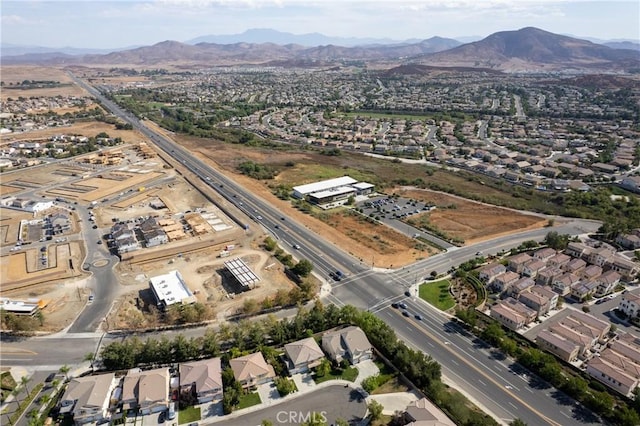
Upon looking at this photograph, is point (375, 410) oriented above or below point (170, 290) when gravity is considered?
below

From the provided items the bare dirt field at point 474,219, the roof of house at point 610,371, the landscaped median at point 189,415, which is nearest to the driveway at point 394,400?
the landscaped median at point 189,415

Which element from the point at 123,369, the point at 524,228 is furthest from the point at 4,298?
the point at 524,228

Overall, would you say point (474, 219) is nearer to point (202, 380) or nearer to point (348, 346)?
point (348, 346)

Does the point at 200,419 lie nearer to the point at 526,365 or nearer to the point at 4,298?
the point at 526,365

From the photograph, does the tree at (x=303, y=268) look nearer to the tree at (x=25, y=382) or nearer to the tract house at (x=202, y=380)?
the tract house at (x=202, y=380)

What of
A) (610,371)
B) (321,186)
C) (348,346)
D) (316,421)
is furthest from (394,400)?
(321,186)

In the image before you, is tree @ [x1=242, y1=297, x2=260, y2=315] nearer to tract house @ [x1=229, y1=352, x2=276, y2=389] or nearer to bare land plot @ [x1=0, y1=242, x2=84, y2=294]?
A: tract house @ [x1=229, y1=352, x2=276, y2=389]

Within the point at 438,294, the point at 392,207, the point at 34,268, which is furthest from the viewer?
the point at 392,207
